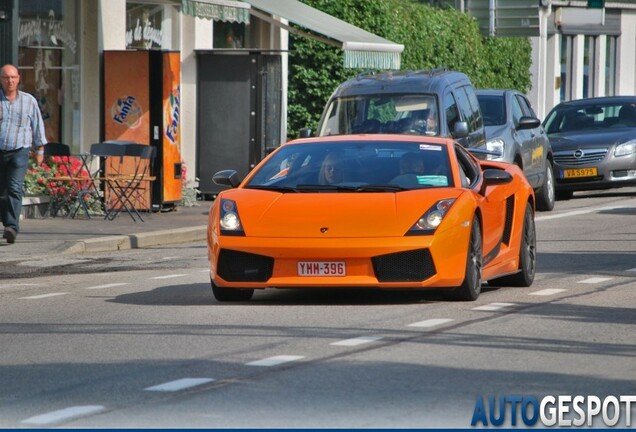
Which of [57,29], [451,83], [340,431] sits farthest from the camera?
[57,29]

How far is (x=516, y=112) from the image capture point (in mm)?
25281

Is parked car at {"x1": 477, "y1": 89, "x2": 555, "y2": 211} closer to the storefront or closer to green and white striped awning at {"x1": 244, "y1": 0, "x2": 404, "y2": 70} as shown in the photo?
green and white striped awning at {"x1": 244, "y1": 0, "x2": 404, "y2": 70}

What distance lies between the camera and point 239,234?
40.7 feet

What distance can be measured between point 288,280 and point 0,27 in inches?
444

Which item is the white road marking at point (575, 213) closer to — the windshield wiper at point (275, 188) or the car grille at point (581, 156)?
the car grille at point (581, 156)

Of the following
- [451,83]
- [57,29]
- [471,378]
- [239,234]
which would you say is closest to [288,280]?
[239,234]

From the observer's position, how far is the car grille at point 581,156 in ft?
90.6

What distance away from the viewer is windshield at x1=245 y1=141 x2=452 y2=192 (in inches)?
510

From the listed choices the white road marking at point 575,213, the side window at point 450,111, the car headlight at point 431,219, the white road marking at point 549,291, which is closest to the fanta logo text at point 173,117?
the side window at point 450,111

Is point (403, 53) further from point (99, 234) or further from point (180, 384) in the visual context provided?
point (180, 384)

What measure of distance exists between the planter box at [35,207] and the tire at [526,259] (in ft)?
30.8

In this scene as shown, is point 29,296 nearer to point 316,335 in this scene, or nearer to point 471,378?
point 316,335

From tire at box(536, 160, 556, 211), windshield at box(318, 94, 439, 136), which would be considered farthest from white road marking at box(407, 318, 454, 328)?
tire at box(536, 160, 556, 211)

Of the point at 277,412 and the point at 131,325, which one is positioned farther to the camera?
the point at 131,325
